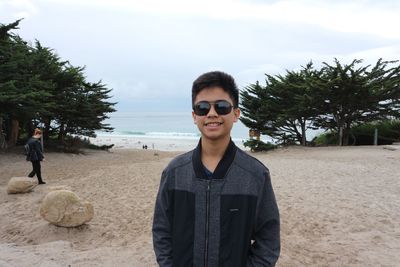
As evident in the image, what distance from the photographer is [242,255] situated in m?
1.88

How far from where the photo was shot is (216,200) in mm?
1871

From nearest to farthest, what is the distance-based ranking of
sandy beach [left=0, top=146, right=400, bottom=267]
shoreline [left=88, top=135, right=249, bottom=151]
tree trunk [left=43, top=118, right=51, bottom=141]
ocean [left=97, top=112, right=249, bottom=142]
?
1. sandy beach [left=0, top=146, right=400, bottom=267]
2. tree trunk [left=43, top=118, right=51, bottom=141]
3. shoreline [left=88, top=135, right=249, bottom=151]
4. ocean [left=97, top=112, right=249, bottom=142]

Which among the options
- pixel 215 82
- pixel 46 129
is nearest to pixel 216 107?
pixel 215 82

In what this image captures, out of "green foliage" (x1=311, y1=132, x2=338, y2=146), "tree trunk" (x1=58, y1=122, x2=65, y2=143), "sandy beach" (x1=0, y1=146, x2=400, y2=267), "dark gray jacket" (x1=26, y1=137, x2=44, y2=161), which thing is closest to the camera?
"sandy beach" (x1=0, y1=146, x2=400, y2=267)

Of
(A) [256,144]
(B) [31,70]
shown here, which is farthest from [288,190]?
(B) [31,70]

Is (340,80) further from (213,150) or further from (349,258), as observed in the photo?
(213,150)

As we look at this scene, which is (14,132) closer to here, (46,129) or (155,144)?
(46,129)

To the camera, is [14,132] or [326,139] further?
[326,139]

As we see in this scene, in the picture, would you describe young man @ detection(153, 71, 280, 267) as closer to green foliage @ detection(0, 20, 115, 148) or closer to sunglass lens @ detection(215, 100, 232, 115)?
sunglass lens @ detection(215, 100, 232, 115)

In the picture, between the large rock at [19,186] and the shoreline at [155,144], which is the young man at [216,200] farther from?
the shoreline at [155,144]

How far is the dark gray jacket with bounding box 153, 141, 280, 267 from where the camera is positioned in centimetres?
A: 187

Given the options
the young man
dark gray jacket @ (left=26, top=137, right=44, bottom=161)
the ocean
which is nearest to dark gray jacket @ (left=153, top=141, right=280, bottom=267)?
the young man

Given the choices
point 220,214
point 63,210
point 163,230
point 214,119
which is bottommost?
point 63,210

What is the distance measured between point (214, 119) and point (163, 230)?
2.25 ft
